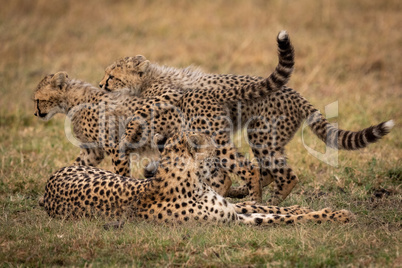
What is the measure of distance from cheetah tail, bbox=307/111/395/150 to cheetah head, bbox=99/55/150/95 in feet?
5.43

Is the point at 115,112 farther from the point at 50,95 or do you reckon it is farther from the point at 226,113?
the point at 226,113

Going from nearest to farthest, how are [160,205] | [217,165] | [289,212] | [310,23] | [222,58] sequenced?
[160,205]
[289,212]
[217,165]
[222,58]
[310,23]

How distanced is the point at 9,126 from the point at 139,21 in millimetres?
4841

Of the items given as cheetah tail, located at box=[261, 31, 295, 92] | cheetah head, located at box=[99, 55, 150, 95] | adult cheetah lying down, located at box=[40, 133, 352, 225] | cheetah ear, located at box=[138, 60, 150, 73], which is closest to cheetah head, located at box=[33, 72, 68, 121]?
cheetah head, located at box=[99, 55, 150, 95]

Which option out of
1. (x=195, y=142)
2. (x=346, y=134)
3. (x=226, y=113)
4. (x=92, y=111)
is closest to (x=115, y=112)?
(x=92, y=111)

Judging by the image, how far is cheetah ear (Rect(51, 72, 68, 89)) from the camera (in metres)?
5.40

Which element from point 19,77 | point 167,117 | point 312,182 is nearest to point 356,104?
point 312,182

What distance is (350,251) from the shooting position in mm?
3381

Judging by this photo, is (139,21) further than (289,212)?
Yes

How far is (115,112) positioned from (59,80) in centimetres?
60

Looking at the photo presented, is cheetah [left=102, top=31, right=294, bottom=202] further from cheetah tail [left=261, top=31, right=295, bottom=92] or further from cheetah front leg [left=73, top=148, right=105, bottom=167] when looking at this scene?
cheetah front leg [left=73, top=148, right=105, bottom=167]

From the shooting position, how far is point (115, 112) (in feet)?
17.4

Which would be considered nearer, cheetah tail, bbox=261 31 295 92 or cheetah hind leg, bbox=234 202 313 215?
cheetah hind leg, bbox=234 202 313 215

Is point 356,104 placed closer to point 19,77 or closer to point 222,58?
point 222,58
